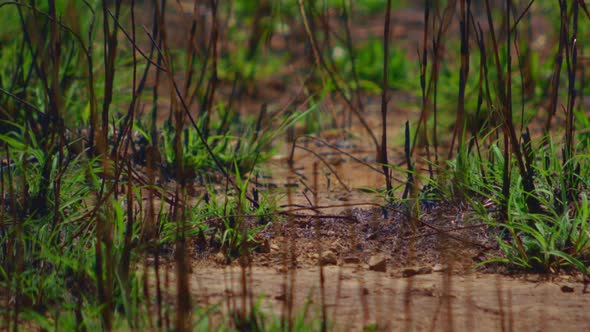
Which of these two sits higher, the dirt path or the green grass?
the green grass

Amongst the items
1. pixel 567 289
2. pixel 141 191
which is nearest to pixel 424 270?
pixel 567 289

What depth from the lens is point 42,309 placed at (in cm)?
193

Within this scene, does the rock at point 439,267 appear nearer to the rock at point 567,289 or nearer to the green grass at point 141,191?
the green grass at point 141,191

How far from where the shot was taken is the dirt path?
1.88m

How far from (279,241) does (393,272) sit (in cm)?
38

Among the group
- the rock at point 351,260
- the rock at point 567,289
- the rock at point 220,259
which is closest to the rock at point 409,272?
the rock at point 351,260

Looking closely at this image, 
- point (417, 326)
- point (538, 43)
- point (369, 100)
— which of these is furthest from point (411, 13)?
point (417, 326)

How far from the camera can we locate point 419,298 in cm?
203

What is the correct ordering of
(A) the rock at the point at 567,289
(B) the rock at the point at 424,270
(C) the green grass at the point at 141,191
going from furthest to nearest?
(B) the rock at the point at 424,270 → (A) the rock at the point at 567,289 → (C) the green grass at the point at 141,191

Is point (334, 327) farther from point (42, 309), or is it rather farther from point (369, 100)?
point (369, 100)

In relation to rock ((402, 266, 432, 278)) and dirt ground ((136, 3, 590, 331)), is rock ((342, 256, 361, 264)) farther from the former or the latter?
rock ((402, 266, 432, 278))

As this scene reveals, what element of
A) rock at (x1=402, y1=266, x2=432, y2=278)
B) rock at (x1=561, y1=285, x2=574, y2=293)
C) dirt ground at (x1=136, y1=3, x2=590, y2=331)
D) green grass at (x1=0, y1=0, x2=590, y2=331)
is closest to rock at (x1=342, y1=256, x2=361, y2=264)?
dirt ground at (x1=136, y1=3, x2=590, y2=331)

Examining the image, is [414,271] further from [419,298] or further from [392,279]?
[419,298]

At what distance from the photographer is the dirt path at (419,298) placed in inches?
74.0
